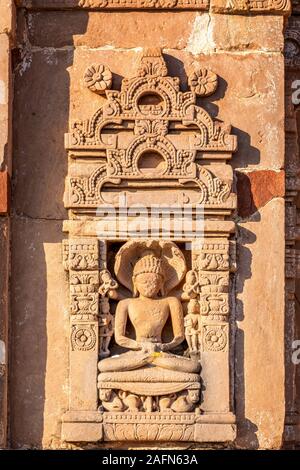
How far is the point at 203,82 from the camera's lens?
11297mm

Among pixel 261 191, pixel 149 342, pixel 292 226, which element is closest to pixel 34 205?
pixel 149 342

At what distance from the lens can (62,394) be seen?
36.2 ft

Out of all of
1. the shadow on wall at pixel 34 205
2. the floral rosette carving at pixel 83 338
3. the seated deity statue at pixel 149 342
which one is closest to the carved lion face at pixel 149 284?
the seated deity statue at pixel 149 342

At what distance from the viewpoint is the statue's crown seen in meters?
11.1

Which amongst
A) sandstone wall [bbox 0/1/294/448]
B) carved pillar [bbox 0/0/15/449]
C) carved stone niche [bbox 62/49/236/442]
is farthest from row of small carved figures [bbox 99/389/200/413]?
carved pillar [bbox 0/0/15/449]

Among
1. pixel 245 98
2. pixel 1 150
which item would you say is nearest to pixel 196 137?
pixel 245 98

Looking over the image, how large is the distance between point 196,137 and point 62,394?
6.22 feet

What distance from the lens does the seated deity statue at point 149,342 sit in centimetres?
1095

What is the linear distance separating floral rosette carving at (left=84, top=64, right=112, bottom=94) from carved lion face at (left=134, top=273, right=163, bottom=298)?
1.27m

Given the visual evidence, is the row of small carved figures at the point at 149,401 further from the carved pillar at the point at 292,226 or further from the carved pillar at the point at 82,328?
the carved pillar at the point at 292,226

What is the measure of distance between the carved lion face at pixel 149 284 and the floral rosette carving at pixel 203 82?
126cm

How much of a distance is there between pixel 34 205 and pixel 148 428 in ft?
5.43

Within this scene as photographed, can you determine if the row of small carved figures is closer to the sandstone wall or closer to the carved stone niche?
the carved stone niche

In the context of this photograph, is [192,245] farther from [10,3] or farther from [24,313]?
[10,3]
